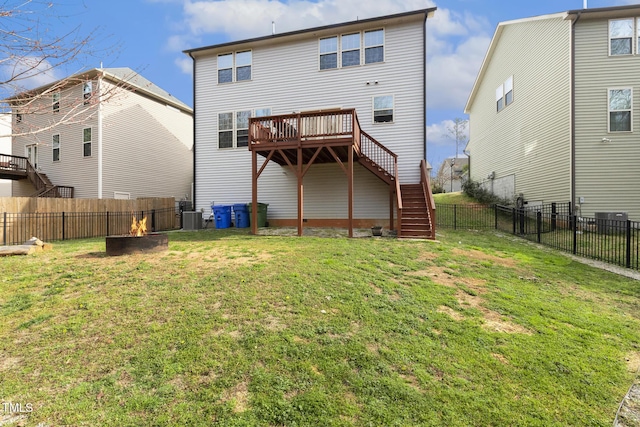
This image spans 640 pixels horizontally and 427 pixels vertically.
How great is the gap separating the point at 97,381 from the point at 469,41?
96.5ft

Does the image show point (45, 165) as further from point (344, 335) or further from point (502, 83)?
point (502, 83)

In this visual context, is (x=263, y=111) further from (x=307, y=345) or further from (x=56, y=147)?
(x=56, y=147)

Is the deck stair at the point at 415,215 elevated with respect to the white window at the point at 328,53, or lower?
lower

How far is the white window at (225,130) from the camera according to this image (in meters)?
14.6

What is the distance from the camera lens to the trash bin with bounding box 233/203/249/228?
13.5 meters

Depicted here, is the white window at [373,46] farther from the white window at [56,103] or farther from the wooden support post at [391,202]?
the white window at [56,103]

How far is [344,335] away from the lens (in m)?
3.57

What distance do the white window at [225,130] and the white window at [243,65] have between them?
6.38 ft

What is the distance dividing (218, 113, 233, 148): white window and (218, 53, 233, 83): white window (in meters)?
1.84

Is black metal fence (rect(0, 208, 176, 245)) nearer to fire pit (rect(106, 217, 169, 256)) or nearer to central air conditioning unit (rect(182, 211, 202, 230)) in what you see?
central air conditioning unit (rect(182, 211, 202, 230))

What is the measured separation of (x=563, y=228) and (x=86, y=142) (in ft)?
82.6

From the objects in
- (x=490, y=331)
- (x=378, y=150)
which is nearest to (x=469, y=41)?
(x=378, y=150)

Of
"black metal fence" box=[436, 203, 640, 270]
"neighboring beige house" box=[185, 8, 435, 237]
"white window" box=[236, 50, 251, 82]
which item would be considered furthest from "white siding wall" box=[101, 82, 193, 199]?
"black metal fence" box=[436, 203, 640, 270]

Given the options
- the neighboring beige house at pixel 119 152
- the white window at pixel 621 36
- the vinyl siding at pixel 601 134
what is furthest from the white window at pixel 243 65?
the white window at pixel 621 36
